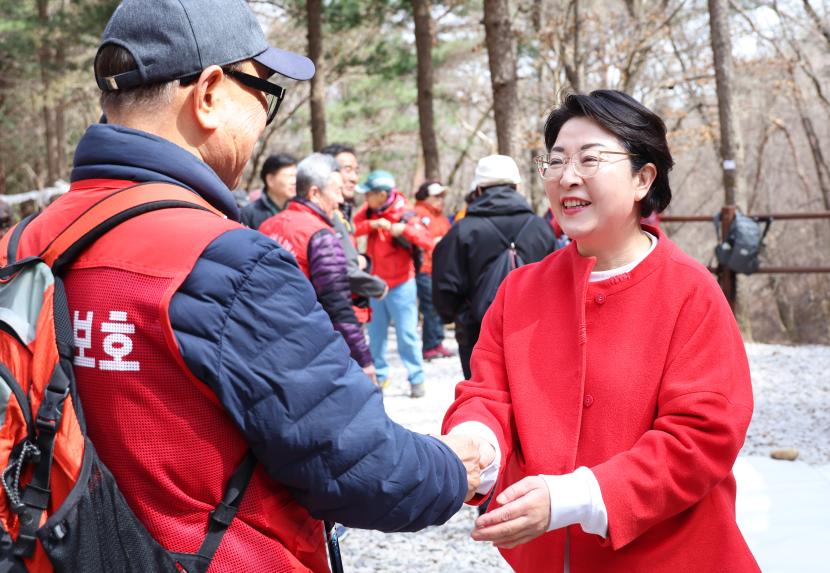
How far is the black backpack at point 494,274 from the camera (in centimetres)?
499

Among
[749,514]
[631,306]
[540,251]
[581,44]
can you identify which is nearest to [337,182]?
[540,251]

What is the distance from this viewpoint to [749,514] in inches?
209

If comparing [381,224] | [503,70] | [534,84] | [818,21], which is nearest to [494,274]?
[503,70]

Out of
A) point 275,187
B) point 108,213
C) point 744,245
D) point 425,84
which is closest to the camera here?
point 108,213

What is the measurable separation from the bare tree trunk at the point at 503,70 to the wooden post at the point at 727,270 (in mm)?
4153

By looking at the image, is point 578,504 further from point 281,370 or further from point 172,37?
point 172,37

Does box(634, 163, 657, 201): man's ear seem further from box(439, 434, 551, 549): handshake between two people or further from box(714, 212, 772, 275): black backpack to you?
box(714, 212, 772, 275): black backpack

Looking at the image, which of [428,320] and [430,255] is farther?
[428,320]

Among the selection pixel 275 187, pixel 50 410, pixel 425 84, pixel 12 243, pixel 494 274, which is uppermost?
pixel 425 84

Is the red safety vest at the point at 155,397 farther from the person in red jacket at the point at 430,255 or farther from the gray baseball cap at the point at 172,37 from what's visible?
the person in red jacket at the point at 430,255

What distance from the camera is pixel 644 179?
93.2 inches

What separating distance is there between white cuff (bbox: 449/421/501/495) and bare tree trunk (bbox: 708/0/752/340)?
10379mm

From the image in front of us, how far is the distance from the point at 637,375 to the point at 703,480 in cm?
29

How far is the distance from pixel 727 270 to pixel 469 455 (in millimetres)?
10656
